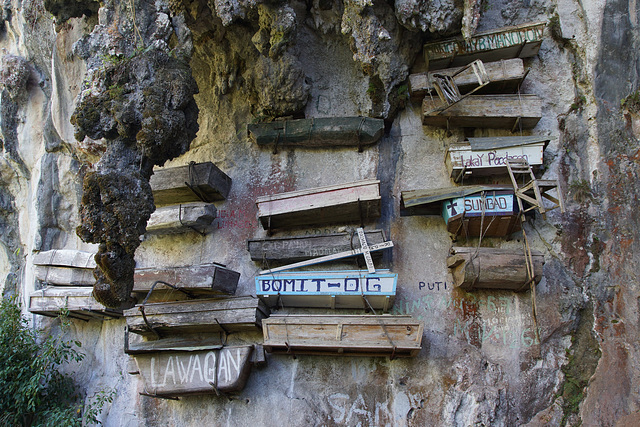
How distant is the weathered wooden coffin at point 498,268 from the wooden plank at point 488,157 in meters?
1.06

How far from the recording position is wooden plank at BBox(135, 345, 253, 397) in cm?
573

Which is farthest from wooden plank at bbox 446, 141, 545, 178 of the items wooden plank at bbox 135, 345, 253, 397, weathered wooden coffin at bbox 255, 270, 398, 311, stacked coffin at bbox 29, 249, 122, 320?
stacked coffin at bbox 29, 249, 122, 320

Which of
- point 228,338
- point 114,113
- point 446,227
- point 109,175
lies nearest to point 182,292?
point 228,338

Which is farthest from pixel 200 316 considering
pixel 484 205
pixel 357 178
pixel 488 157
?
pixel 488 157

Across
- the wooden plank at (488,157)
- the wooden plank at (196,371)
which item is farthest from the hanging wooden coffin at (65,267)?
the wooden plank at (488,157)

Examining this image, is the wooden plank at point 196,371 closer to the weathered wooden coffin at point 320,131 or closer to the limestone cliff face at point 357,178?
the limestone cliff face at point 357,178

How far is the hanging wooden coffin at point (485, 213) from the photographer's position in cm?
586

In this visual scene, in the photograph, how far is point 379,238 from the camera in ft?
19.8

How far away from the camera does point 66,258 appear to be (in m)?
6.92

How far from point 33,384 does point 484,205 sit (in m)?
5.72

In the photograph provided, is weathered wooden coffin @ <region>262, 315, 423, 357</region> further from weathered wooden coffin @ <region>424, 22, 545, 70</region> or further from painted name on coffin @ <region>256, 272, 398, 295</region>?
weathered wooden coffin @ <region>424, 22, 545, 70</region>

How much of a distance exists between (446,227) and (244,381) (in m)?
3.15

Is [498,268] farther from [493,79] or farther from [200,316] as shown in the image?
[200,316]

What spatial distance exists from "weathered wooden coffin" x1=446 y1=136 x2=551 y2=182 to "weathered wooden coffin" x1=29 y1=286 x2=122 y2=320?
489 centimetres
